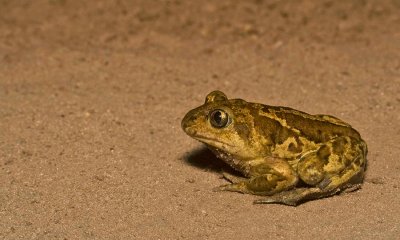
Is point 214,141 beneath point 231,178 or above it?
above

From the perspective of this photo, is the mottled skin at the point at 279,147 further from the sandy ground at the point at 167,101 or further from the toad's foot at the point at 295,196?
the sandy ground at the point at 167,101

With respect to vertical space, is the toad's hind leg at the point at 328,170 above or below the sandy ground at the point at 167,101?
above

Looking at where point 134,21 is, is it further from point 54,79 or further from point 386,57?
point 386,57

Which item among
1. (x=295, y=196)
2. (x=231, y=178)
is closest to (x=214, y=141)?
(x=231, y=178)

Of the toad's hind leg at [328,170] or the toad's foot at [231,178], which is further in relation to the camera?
the toad's foot at [231,178]

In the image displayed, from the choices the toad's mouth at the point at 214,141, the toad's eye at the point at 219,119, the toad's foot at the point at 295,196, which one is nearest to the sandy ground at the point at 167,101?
the toad's foot at the point at 295,196

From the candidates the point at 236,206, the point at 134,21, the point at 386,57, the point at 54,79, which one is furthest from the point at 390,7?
the point at 236,206

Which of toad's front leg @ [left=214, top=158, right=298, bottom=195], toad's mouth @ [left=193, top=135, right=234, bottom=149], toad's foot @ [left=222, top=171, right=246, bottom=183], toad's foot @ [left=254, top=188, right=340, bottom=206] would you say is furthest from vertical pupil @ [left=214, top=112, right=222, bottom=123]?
toad's foot @ [left=254, top=188, right=340, bottom=206]

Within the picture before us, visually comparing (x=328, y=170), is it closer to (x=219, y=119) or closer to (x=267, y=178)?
(x=267, y=178)
